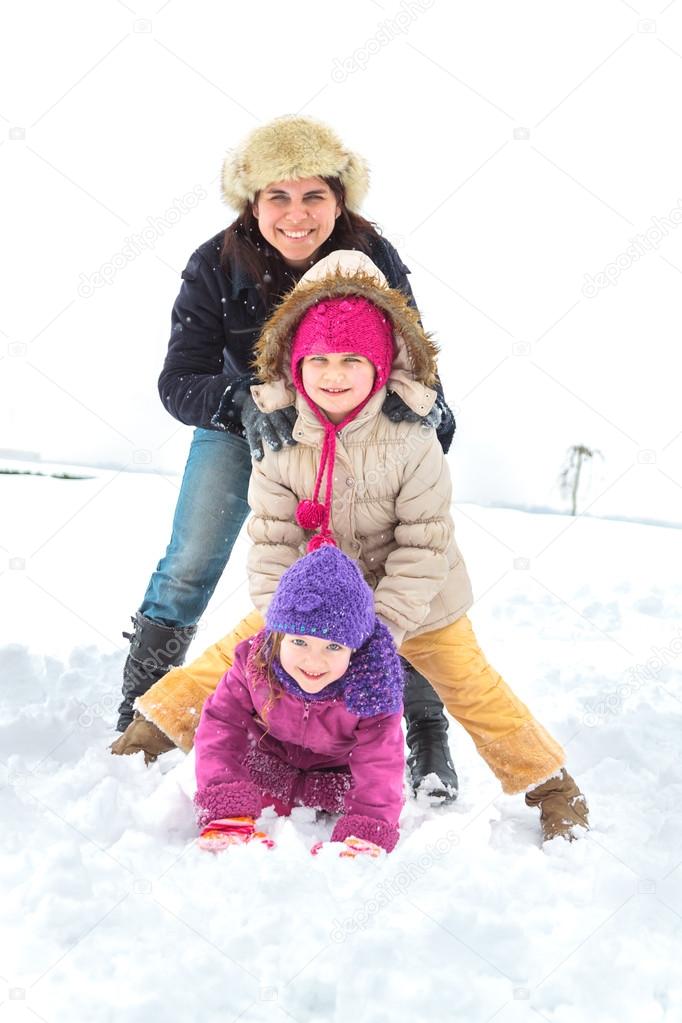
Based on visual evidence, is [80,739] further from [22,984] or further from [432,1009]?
[432,1009]

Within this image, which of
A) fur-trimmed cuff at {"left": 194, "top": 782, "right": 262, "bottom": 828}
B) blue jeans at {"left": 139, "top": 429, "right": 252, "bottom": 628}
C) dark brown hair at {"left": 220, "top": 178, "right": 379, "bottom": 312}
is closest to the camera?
fur-trimmed cuff at {"left": 194, "top": 782, "right": 262, "bottom": 828}

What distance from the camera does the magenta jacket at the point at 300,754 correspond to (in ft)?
7.63

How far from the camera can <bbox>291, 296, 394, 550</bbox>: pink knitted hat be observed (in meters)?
2.49

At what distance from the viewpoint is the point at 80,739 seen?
2.89 m

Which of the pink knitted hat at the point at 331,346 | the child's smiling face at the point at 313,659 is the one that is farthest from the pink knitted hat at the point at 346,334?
the child's smiling face at the point at 313,659

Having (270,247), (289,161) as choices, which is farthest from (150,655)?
(289,161)

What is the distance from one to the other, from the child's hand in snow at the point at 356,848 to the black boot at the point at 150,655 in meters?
1.07

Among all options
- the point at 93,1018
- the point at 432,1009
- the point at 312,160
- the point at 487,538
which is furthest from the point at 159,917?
the point at 487,538

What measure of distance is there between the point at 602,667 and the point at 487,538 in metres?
2.62

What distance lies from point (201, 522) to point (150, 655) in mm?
477

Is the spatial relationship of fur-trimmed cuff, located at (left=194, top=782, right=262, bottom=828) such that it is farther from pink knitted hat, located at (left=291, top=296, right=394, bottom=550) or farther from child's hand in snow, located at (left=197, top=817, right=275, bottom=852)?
pink knitted hat, located at (left=291, top=296, right=394, bottom=550)

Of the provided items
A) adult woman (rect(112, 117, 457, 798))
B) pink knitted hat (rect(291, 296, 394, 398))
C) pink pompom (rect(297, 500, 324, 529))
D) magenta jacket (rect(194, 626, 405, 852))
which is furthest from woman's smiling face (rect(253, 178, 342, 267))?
magenta jacket (rect(194, 626, 405, 852))

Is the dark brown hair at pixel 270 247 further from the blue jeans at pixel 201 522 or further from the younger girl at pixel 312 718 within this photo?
the younger girl at pixel 312 718

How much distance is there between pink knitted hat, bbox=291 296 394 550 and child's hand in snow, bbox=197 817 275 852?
0.72 m
